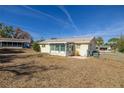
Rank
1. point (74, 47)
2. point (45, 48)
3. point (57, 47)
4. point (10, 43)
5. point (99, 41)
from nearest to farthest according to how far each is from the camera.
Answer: point (74, 47), point (57, 47), point (45, 48), point (10, 43), point (99, 41)

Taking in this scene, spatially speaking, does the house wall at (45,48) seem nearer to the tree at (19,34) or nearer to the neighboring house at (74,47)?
the neighboring house at (74,47)

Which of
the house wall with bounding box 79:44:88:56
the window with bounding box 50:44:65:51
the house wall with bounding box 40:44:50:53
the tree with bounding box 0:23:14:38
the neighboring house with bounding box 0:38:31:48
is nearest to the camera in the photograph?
the house wall with bounding box 79:44:88:56

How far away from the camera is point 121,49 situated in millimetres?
31609

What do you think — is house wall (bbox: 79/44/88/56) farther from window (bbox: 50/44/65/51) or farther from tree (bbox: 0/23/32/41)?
tree (bbox: 0/23/32/41)

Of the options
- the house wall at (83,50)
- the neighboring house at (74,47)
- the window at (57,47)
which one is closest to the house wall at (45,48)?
the window at (57,47)

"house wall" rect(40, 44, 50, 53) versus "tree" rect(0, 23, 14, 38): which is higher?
"tree" rect(0, 23, 14, 38)

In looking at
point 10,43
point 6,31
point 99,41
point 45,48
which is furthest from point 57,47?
point 99,41

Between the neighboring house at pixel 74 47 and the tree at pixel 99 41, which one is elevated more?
the tree at pixel 99 41

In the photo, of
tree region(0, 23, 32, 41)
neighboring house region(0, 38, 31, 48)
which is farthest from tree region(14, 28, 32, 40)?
neighboring house region(0, 38, 31, 48)

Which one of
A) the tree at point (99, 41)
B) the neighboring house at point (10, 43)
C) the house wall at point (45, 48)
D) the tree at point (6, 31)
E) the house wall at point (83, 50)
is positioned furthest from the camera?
the tree at point (99, 41)

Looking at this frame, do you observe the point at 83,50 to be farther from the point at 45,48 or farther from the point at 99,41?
the point at 99,41
